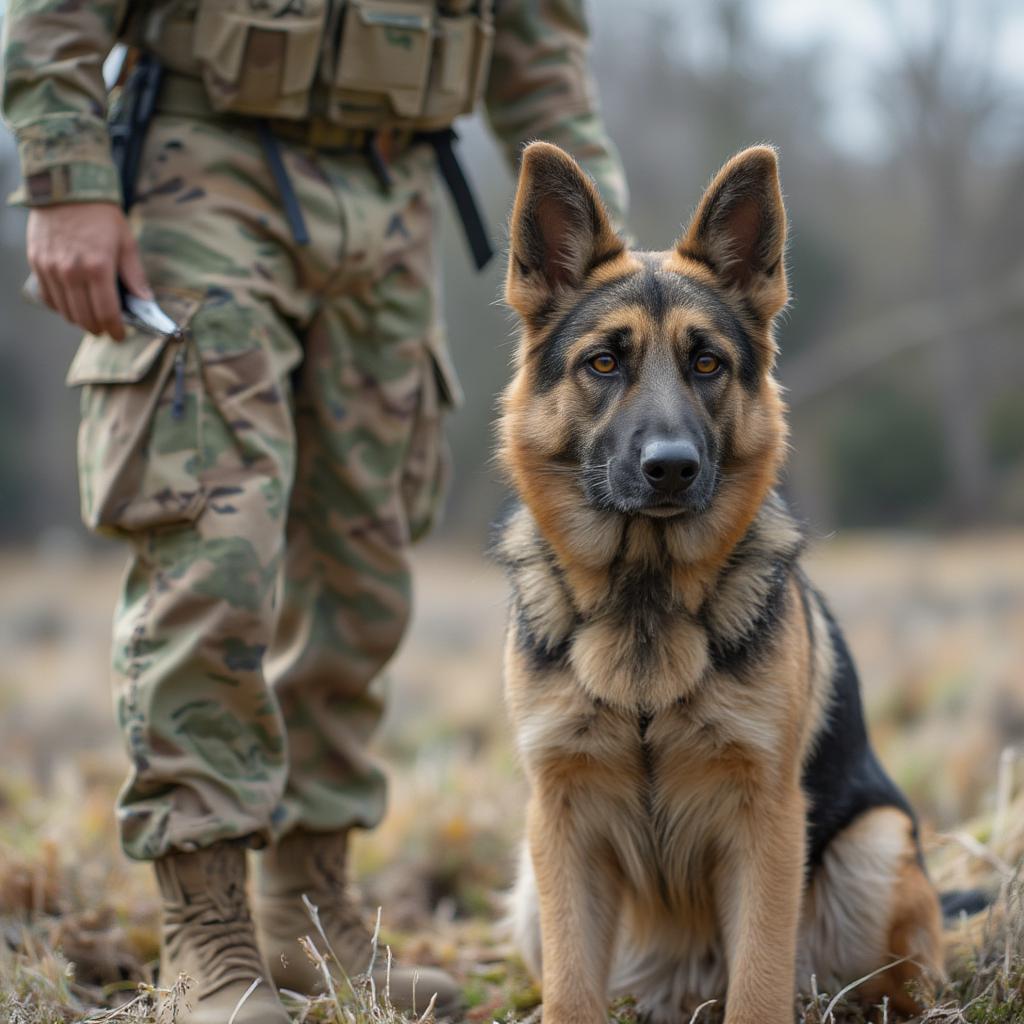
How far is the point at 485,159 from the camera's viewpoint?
21.5m

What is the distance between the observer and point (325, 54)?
133 inches

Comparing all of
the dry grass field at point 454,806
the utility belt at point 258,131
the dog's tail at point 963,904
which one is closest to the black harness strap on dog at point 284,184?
the utility belt at point 258,131

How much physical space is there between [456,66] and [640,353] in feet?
3.71

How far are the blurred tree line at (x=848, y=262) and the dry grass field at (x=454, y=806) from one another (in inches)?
442

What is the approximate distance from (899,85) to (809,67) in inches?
67.3

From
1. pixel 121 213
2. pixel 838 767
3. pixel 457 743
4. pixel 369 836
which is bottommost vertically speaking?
pixel 457 743

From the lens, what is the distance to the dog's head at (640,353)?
121 inches

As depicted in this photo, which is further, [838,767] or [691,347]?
[838,767]

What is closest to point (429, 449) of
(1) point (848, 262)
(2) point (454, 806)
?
(2) point (454, 806)

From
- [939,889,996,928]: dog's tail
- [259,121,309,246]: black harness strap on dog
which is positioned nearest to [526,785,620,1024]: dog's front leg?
[939,889,996,928]: dog's tail

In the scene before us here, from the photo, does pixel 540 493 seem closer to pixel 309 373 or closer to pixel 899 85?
pixel 309 373

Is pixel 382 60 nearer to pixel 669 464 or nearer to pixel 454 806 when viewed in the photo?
pixel 669 464

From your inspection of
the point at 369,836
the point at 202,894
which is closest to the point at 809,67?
the point at 369,836

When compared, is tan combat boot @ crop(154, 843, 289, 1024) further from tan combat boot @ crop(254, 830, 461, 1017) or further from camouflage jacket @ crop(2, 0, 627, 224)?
camouflage jacket @ crop(2, 0, 627, 224)
